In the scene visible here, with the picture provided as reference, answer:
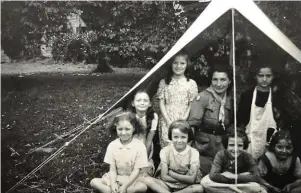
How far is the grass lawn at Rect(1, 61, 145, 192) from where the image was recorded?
8.61 feet

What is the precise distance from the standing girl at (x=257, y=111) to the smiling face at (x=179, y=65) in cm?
43

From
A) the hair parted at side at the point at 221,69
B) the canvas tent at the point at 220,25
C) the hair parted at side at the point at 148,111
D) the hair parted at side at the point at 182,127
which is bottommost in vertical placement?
the hair parted at side at the point at 182,127

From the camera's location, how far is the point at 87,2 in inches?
104

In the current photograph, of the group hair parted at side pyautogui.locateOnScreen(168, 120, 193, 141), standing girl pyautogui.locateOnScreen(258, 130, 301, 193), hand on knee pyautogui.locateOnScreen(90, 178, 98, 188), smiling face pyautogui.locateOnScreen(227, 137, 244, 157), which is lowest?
hand on knee pyautogui.locateOnScreen(90, 178, 98, 188)

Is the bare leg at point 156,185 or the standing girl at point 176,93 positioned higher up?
the standing girl at point 176,93

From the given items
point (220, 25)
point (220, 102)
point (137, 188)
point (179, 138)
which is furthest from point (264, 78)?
point (137, 188)

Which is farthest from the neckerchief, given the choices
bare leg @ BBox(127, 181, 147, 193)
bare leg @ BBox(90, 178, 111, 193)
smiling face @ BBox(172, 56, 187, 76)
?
bare leg @ BBox(90, 178, 111, 193)

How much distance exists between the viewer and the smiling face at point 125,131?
8.35ft

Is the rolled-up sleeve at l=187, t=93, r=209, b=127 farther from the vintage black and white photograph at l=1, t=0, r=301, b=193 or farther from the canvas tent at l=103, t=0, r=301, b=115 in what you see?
the canvas tent at l=103, t=0, r=301, b=115

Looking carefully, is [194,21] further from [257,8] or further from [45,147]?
[45,147]

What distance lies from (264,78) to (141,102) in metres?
0.82

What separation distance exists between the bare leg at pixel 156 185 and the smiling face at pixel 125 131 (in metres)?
0.28

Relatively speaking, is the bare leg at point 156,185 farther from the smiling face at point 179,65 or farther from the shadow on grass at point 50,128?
the smiling face at point 179,65

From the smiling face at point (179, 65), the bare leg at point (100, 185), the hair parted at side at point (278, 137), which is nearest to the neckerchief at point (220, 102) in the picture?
the smiling face at point (179, 65)
